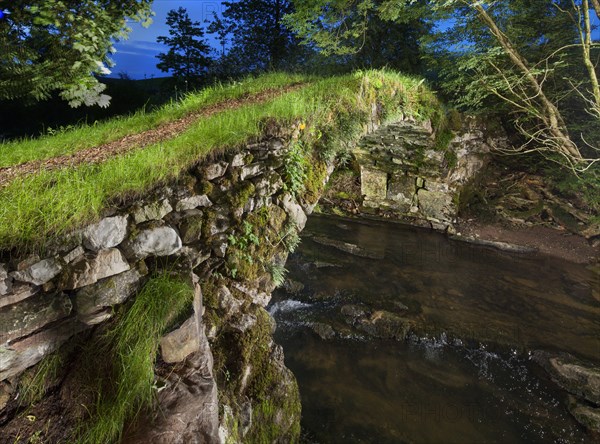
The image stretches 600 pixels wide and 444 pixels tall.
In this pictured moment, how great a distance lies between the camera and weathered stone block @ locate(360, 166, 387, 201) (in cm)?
1403

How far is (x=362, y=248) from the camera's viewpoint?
1126 cm

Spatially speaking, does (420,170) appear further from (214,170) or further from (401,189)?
(214,170)

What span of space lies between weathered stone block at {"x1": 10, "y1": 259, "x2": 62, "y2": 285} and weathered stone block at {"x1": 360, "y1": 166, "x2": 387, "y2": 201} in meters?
13.0

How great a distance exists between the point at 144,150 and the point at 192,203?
902 mm

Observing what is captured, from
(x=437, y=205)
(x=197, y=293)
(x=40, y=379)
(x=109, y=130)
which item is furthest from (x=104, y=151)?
(x=437, y=205)

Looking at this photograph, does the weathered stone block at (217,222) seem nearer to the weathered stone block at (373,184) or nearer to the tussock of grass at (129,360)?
the tussock of grass at (129,360)

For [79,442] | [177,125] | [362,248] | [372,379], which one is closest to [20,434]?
[79,442]

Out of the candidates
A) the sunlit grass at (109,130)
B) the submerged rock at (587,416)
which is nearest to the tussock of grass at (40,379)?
the sunlit grass at (109,130)

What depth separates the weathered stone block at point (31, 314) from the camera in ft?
6.78

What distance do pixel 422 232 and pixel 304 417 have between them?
30.6 ft

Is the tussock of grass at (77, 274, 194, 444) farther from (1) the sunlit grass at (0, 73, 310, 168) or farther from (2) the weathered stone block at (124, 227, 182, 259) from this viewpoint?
(1) the sunlit grass at (0, 73, 310, 168)

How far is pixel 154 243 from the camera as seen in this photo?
281 centimetres

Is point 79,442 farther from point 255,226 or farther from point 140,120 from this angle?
point 140,120

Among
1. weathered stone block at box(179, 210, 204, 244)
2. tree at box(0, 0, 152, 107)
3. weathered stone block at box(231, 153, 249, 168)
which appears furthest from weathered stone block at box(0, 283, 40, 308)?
tree at box(0, 0, 152, 107)
